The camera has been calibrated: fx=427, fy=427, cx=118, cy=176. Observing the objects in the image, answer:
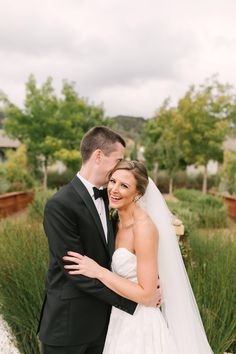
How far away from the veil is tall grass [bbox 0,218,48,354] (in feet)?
4.47

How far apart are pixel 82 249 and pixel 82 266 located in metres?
0.11

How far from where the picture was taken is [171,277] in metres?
2.91

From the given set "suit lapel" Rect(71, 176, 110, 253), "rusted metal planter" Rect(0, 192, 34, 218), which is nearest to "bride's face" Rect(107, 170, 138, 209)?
"suit lapel" Rect(71, 176, 110, 253)

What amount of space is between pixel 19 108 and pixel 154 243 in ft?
86.0

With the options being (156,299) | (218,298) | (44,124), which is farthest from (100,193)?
(44,124)

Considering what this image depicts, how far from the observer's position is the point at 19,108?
89.8ft

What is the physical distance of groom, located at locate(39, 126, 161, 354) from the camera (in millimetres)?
2404

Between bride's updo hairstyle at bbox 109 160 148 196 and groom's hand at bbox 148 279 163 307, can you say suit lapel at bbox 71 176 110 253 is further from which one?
groom's hand at bbox 148 279 163 307

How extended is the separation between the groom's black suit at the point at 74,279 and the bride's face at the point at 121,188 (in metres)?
0.13

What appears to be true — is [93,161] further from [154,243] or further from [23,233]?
[23,233]

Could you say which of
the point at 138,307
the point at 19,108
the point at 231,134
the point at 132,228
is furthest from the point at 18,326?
the point at 231,134

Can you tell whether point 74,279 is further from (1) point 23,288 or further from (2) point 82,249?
(1) point 23,288

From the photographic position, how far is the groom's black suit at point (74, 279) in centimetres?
240

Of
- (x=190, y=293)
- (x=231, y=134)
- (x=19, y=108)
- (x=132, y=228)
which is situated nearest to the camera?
(x=132, y=228)
